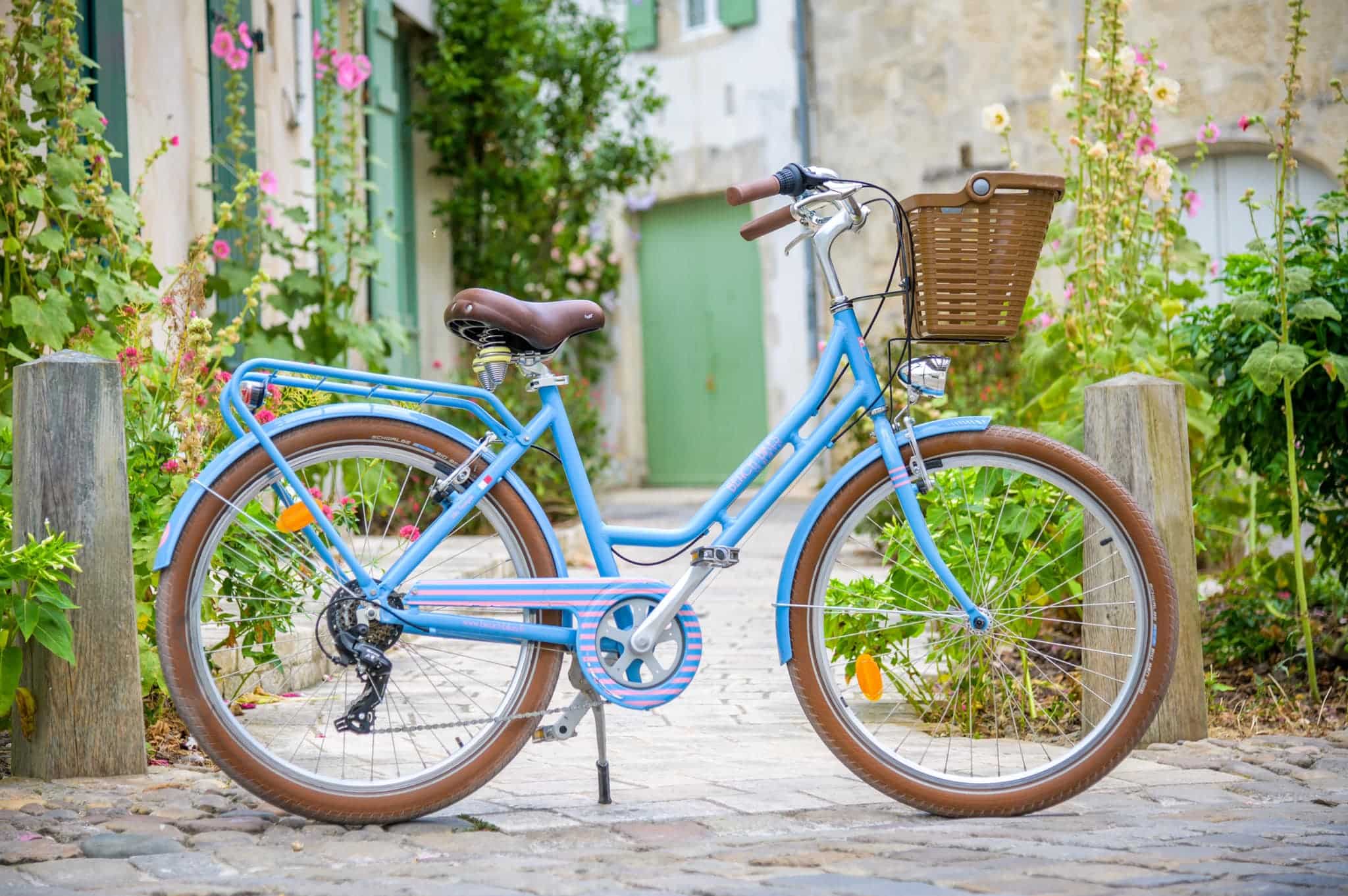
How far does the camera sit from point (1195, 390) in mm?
4652

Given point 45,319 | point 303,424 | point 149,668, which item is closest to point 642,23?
point 45,319

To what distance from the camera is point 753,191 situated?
9.02ft

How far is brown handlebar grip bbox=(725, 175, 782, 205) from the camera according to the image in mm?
2656

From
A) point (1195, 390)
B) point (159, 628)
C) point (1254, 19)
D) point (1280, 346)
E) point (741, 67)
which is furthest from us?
point (741, 67)

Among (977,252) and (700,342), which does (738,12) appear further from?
(977,252)

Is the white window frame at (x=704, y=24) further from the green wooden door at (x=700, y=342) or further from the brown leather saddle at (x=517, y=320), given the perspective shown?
the brown leather saddle at (x=517, y=320)

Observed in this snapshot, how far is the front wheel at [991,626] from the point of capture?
112 inches

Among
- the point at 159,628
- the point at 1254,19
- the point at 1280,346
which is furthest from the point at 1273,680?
the point at 1254,19

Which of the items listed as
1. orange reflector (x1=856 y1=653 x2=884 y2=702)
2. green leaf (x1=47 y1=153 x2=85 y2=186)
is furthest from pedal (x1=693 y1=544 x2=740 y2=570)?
green leaf (x1=47 y1=153 x2=85 y2=186)

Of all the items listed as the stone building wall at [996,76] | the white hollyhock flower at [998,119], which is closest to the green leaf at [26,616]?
the white hollyhock flower at [998,119]

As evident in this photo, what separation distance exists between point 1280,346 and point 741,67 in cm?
933

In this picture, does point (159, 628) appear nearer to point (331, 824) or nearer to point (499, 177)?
point (331, 824)

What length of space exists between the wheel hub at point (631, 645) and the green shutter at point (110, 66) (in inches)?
130

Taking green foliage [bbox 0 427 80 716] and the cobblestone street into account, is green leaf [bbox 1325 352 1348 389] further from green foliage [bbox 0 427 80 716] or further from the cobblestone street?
green foliage [bbox 0 427 80 716]
